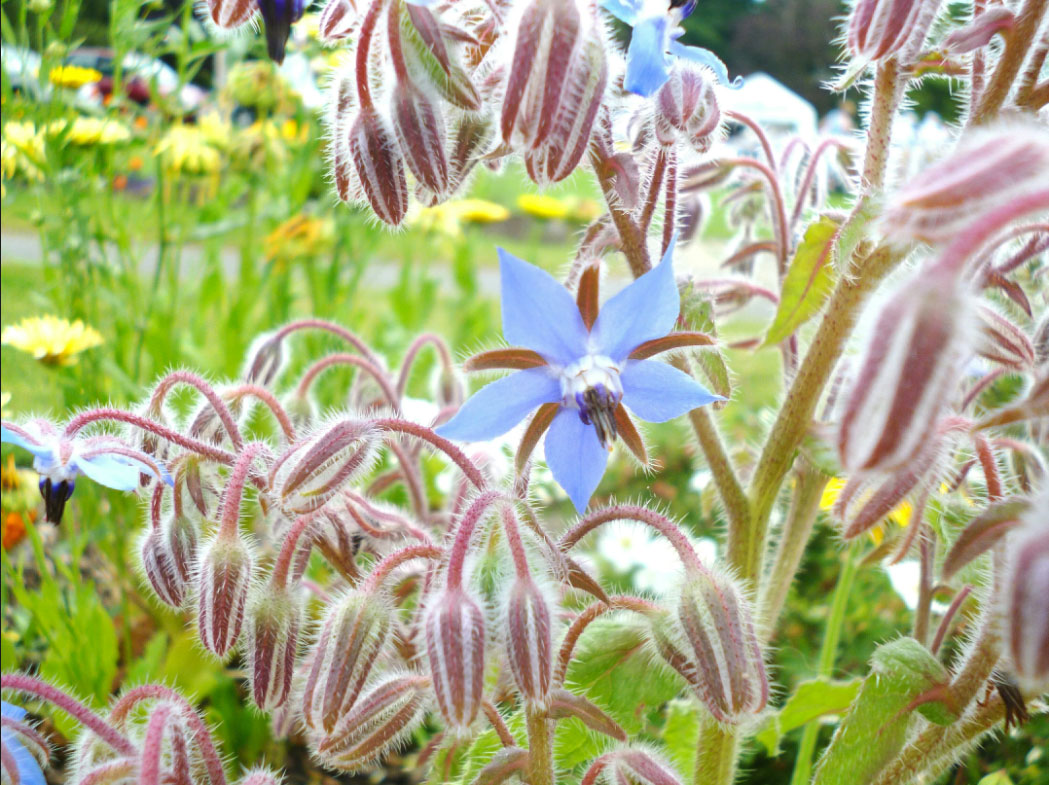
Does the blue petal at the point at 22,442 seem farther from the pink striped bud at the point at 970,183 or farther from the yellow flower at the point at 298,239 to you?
the yellow flower at the point at 298,239

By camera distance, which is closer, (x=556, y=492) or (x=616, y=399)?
(x=616, y=399)

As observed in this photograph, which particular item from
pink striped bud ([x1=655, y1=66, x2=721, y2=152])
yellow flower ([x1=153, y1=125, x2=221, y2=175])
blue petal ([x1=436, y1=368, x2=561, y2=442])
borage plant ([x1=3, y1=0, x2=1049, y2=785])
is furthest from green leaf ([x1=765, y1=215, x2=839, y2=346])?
yellow flower ([x1=153, y1=125, x2=221, y2=175])

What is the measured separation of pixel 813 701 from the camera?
0.94 meters

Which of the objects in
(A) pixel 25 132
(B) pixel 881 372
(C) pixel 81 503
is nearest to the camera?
(B) pixel 881 372

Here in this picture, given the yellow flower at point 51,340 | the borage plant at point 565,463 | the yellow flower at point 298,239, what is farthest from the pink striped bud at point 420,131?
the yellow flower at point 298,239

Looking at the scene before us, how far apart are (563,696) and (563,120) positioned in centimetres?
41

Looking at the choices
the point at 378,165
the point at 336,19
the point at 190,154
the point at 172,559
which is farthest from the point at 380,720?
the point at 190,154

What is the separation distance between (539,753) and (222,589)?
0.84 ft

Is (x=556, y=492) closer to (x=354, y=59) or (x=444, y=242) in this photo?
(x=444, y=242)

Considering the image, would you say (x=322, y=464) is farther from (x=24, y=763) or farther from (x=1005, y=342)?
(x=1005, y=342)

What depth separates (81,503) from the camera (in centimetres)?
143

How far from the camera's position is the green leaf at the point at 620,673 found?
83 cm

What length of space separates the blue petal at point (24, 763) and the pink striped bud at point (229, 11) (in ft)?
1.63

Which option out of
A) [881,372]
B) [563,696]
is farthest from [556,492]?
[881,372]
